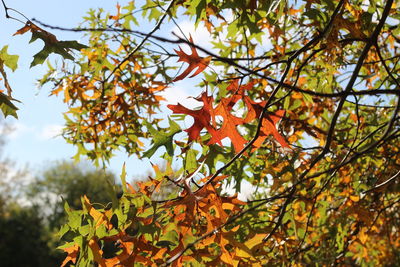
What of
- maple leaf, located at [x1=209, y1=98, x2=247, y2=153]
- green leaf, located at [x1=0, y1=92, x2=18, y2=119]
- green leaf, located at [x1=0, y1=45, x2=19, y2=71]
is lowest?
green leaf, located at [x1=0, y1=92, x2=18, y2=119]

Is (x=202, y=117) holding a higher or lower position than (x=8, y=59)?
lower

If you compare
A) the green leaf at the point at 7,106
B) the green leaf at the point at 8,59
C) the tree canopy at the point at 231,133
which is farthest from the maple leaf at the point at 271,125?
the green leaf at the point at 8,59

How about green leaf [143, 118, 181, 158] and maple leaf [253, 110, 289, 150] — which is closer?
maple leaf [253, 110, 289, 150]

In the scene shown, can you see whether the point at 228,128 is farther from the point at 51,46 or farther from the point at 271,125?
the point at 51,46

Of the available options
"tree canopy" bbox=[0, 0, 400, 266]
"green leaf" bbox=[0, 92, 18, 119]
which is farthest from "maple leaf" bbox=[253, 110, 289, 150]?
"green leaf" bbox=[0, 92, 18, 119]

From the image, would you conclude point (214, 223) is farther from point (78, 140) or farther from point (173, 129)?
point (78, 140)

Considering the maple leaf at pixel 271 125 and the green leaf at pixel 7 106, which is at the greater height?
the maple leaf at pixel 271 125

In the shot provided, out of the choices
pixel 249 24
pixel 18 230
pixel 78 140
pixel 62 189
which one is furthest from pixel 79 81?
pixel 62 189

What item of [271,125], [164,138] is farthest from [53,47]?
[271,125]

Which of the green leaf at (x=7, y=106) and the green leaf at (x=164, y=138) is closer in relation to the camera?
the green leaf at (x=7, y=106)

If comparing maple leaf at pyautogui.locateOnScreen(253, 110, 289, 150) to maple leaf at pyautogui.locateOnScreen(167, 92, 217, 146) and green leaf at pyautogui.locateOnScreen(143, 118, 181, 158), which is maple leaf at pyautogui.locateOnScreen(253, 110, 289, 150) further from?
green leaf at pyautogui.locateOnScreen(143, 118, 181, 158)

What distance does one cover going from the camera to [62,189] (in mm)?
27531

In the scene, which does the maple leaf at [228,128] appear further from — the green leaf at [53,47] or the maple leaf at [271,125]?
the green leaf at [53,47]

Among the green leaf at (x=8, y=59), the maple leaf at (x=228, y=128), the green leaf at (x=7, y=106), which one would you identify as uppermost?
the green leaf at (x=8, y=59)
